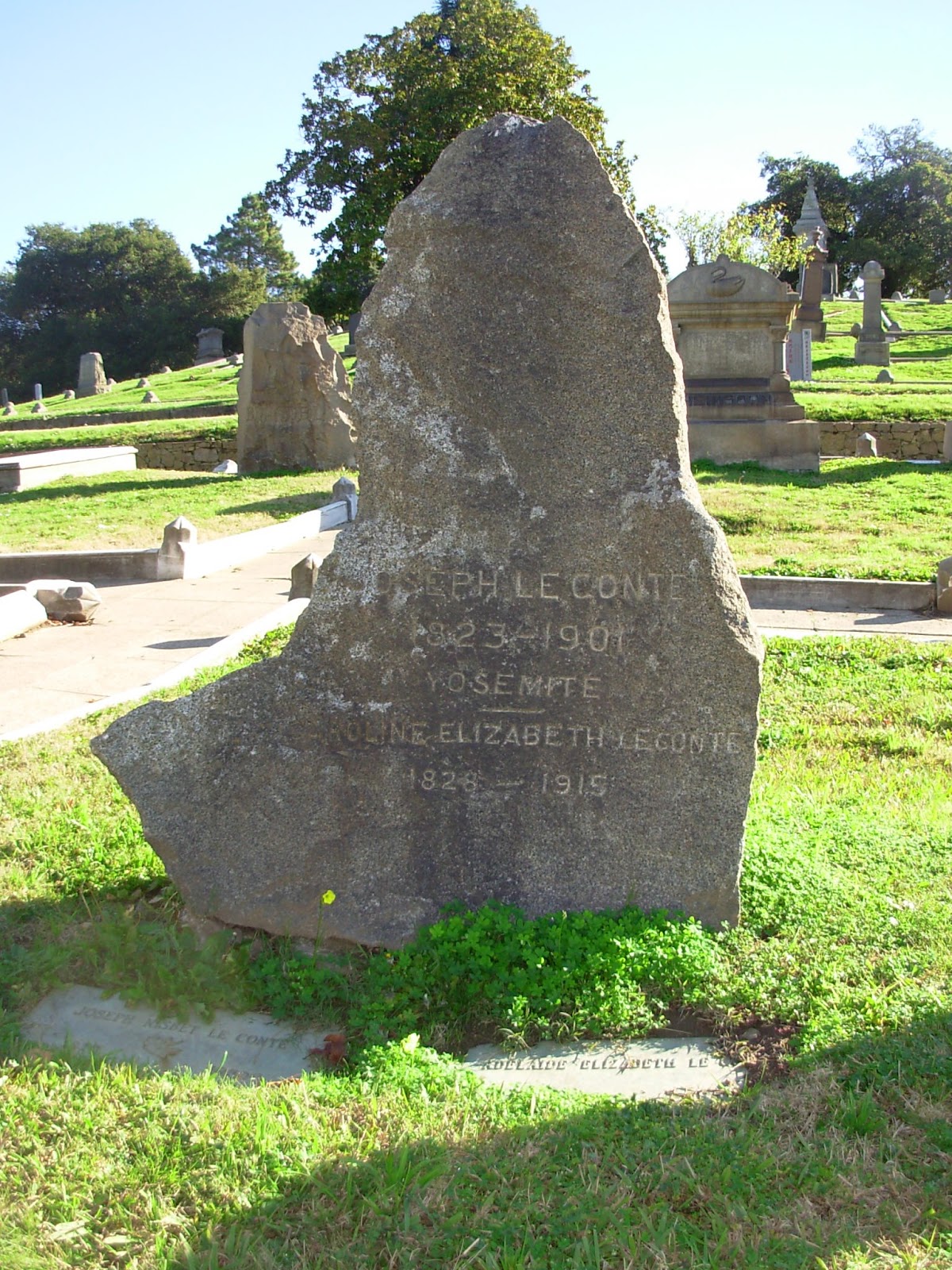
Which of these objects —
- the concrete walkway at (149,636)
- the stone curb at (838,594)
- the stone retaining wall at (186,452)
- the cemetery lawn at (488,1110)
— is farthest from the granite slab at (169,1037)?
the stone retaining wall at (186,452)

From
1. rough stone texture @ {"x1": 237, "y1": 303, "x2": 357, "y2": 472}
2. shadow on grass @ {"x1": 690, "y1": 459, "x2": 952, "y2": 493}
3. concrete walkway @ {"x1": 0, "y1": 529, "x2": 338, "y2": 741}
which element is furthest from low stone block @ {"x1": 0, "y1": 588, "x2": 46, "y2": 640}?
rough stone texture @ {"x1": 237, "y1": 303, "x2": 357, "y2": 472}

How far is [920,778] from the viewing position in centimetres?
496

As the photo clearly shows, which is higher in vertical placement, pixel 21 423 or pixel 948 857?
pixel 21 423

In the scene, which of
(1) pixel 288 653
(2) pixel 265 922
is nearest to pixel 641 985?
(2) pixel 265 922

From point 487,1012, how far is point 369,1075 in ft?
1.59

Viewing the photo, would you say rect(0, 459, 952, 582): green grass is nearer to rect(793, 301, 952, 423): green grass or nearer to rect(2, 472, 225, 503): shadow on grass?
rect(2, 472, 225, 503): shadow on grass

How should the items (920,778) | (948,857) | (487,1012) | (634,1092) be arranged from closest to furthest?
(634,1092) < (487,1012) < (948,857) < (920,778)

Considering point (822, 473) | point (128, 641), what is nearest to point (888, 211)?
point (822, 473)

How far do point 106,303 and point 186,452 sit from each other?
1613 inches

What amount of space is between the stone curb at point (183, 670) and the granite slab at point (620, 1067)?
238 centimetres

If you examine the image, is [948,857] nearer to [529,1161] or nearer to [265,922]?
[529,1161]

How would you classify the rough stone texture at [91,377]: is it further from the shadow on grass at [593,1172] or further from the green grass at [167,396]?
the shadow on grass at [593,1172]

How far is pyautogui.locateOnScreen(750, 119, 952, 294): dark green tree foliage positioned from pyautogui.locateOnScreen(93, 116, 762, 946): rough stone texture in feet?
192

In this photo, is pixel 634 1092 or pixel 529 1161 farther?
pixel 634 1092
